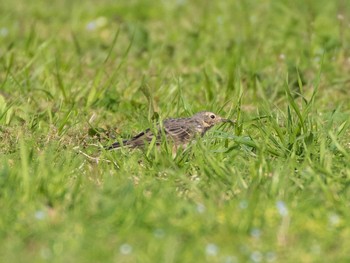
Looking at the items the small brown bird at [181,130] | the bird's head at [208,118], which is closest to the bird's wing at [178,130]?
the small brown bird at [181,130]

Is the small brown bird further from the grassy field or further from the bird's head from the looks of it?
the grassy field

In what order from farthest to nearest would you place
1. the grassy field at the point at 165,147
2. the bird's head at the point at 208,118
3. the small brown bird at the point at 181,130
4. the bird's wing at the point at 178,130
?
1. the bird's head at the point at 208,118
2. the bird's wing at the point at 178,130
3. the small brown bird at the point at 181,130
4. the grassy field at the point at 165,147

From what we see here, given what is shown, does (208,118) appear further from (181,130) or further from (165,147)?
(165,147)

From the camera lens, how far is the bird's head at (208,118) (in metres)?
8.02

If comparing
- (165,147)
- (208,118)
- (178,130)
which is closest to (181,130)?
(178,130)

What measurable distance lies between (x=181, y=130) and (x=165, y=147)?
761 mm

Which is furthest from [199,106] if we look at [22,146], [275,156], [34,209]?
[34,209]

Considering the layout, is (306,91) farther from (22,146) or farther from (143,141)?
(22,146)

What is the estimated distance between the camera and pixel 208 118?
8086mm

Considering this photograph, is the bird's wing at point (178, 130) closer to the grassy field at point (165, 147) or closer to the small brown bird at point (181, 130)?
the small brown bird at point (181, 130)

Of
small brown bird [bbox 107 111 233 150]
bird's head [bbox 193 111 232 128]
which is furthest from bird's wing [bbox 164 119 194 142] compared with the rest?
bird's head [bbox 193 111 232 128]

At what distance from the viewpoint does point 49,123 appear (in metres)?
8.20

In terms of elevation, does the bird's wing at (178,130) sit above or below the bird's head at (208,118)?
above

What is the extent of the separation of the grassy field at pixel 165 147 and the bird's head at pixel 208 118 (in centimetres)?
12
